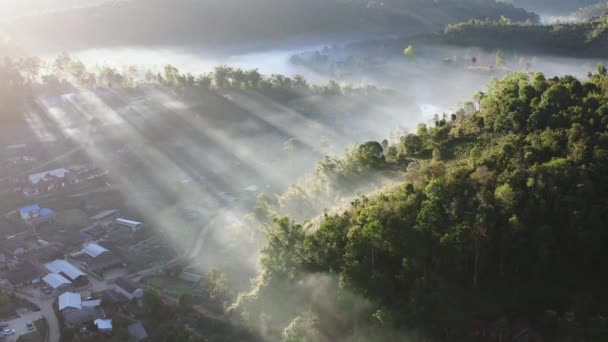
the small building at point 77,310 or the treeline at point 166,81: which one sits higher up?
the treeline at point 166,81

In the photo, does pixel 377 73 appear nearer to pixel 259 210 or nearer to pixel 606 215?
pixel 259 210

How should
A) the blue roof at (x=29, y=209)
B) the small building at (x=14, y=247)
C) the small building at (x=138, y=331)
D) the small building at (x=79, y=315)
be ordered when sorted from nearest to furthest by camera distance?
the small building at (x=138, y=331) → the small building at (x=79, y=315) → the small building at (x=14, y=247) → the blue roof at (x=29, y=209)

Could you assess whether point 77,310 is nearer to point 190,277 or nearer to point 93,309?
point 93,309

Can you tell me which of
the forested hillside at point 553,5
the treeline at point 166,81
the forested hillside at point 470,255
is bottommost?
the treeline at point 166,81

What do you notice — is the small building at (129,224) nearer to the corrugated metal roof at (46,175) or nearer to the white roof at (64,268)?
the white roof at (64,268)

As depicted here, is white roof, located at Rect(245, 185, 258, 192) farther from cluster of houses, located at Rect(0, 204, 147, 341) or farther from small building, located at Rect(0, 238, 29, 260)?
small building, located at Rect(0, 238, 29, 260)

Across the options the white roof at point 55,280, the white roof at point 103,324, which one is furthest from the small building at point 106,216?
the white roof at point 103,324

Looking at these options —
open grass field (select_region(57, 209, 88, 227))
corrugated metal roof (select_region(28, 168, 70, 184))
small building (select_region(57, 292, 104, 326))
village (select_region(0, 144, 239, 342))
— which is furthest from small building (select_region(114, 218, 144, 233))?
corrugated metal roof (select_region(28, 168, 70, 184))
